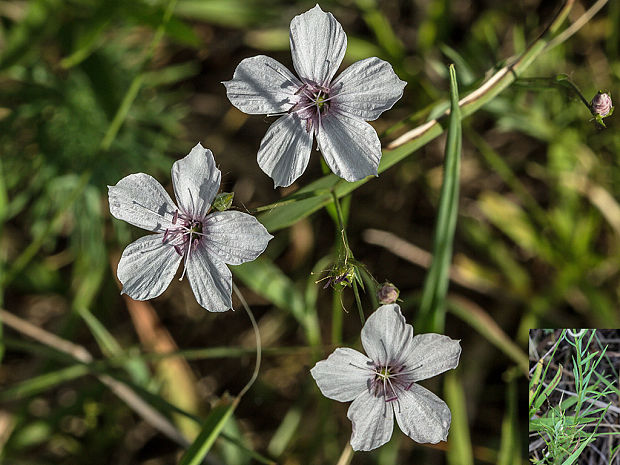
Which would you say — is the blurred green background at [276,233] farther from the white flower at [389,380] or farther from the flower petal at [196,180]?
the flower petal at [196,180]

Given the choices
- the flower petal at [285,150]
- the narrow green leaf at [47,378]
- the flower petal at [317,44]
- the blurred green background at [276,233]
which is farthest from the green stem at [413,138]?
the narrow green leaf at [47,378]

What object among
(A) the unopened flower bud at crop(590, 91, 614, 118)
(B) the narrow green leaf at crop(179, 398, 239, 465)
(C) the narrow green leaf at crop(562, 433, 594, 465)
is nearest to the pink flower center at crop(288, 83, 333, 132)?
(A) the unopened flower bud at crop(590, 91, 614, 118)

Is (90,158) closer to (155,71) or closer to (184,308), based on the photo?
(155,71)

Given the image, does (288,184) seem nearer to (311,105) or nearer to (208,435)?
(311,105)

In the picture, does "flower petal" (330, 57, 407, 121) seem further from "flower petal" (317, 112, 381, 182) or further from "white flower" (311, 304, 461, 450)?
"white flower" (311, 304, 461, 450)

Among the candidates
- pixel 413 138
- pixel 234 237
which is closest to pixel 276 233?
Result: pixel 413 138

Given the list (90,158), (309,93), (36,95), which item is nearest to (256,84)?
(309,93)
